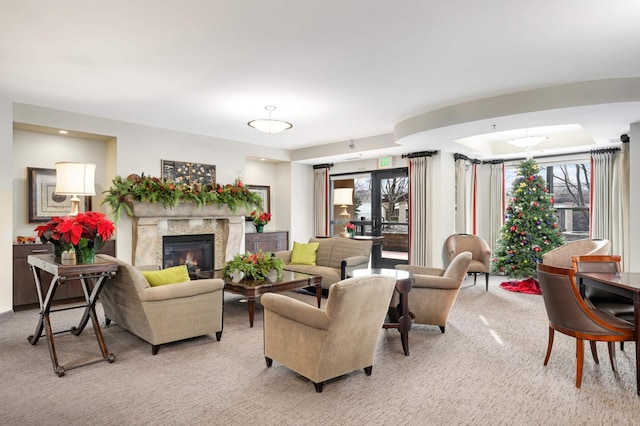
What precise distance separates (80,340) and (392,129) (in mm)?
5385

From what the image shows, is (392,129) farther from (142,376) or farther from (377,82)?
(142,376)

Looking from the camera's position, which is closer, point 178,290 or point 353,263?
point 178,290

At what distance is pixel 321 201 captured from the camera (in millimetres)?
9102

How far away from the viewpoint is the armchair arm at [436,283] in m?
4.07

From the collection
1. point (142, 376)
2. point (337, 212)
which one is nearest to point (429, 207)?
point (337, 212)

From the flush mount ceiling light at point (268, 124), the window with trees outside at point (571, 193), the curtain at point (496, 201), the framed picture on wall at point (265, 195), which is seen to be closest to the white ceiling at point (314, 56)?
the flush mount ceiling light at point (268, 124)

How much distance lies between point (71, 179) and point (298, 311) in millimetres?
2846

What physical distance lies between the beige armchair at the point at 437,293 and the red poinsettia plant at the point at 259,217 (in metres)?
4.52

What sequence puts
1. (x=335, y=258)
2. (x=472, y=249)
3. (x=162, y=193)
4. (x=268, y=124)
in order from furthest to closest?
(x=472, y=249), (x=335, y=258), (x=162, y=193), (x=268, y=124)

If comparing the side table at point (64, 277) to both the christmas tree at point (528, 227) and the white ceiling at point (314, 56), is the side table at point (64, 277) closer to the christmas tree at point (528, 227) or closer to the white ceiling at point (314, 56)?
the white ceiling at point (314, 56)

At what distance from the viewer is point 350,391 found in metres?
2.83

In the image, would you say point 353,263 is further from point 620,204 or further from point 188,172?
point 620,204

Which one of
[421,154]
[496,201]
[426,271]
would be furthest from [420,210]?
[426,271]

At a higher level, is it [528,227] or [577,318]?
[528,227]
